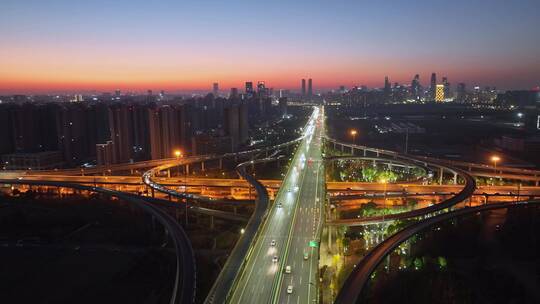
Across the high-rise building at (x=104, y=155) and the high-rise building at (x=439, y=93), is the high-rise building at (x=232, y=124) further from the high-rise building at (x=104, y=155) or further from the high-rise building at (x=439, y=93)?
the high-rise building at (x=439, y=93)

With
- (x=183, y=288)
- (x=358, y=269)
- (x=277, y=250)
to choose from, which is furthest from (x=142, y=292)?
(x=358, y=269)

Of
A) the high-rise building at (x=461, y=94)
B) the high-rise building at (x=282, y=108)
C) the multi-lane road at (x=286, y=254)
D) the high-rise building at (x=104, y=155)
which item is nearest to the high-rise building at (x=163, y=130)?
the high-rise building at (x=104, y=155)

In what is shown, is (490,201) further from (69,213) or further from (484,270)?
(69,213)

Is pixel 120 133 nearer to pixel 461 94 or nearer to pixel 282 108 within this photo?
pixel 282 108

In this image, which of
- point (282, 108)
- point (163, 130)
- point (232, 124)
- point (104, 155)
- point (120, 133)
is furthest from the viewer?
point (282, 108)

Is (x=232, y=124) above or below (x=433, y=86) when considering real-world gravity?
below

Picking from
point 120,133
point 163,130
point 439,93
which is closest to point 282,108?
point 163,130

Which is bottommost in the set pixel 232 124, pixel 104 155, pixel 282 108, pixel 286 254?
pixel 286 254

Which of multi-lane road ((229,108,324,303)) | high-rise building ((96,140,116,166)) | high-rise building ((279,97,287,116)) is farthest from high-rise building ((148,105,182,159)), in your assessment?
high-rise building ((279,97,287,116))

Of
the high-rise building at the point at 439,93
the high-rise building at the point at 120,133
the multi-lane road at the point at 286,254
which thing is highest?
the high-rise building at the point at 439,93

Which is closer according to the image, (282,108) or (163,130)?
(163,130)
